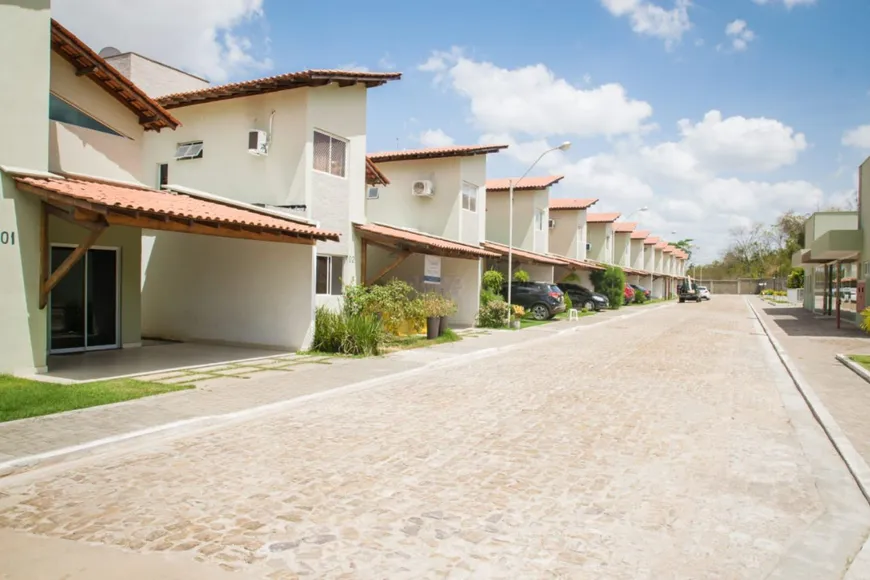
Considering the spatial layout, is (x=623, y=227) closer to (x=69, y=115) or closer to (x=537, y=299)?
(x=537, y=299)

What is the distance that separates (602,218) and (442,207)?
95.9 ft

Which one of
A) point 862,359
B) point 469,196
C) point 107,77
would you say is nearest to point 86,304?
point 107,77

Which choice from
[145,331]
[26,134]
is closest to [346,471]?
[26,134]

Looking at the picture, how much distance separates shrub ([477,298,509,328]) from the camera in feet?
79.2

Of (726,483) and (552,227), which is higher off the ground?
(552,227)

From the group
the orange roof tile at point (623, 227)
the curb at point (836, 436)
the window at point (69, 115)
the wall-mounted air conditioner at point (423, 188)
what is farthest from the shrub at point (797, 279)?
the window at point (69, 115)

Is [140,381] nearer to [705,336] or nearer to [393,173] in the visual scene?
[393,173]

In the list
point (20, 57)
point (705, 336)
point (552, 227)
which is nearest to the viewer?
point (20, 57)

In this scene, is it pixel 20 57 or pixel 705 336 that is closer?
pixel 20 57

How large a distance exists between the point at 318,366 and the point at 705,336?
1509 cm

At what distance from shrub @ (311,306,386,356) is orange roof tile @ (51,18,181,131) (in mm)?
6143

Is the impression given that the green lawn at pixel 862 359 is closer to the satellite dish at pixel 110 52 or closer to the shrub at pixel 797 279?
the satellite dish at pixel 110 52

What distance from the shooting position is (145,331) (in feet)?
59.0

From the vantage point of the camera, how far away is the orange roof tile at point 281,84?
52.0ft
